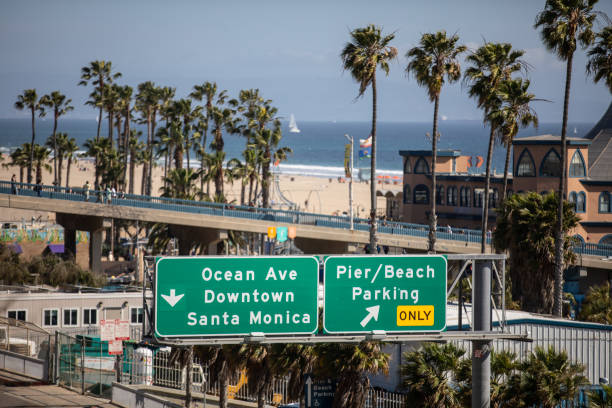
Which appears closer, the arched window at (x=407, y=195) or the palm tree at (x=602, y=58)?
the palm tree at (x=602, y=58)

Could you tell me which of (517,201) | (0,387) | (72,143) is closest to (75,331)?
(0,387)

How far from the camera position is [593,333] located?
26234mm

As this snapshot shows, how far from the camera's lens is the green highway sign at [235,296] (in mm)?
14891

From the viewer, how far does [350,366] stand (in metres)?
19.0

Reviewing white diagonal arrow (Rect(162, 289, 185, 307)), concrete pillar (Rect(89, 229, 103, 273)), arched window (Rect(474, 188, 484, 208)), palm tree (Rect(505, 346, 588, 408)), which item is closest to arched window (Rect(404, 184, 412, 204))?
arched window (Rect(474, 188, 484, 208))

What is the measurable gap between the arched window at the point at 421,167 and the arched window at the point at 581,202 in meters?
15.6

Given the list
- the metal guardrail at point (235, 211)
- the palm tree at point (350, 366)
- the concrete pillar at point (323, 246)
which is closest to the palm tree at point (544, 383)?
the palm tree at point (350, 366)

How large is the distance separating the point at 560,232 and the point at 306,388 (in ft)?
59.7

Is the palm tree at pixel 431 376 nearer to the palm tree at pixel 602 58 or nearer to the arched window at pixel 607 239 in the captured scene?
the palm tree at pixel 602 58

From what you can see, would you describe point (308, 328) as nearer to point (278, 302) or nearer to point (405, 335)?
point (278, 302)

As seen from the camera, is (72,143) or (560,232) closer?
(560,232)

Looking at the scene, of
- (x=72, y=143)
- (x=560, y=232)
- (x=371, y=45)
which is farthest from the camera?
(x=72, y=143)

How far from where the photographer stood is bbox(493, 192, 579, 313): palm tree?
35.5 meters

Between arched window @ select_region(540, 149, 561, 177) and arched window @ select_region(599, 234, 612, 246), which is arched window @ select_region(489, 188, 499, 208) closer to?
arched window @ select_region(540, 149, 561, 177)
